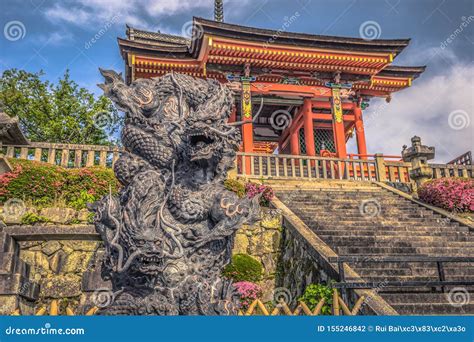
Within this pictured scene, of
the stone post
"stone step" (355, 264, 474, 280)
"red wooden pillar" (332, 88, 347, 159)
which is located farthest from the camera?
"red wooden pillar" (332, 88, 347, 159)

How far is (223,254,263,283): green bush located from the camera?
273 inches

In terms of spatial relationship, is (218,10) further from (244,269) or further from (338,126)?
(244,269)

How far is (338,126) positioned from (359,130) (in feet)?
8.42

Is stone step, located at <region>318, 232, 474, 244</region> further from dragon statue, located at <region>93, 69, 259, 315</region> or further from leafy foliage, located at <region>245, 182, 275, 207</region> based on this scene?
dragon statue, located at <region>93, 69, 259, 315</region>

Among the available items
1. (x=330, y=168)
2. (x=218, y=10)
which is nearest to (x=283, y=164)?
(x=330, y=168)

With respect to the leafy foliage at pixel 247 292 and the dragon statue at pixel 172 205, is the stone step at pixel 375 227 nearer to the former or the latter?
the leafy foliage at pixel 247 292

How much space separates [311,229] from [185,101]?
18.3 feet

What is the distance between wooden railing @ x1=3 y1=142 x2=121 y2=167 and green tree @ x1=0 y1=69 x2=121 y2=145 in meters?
4.66

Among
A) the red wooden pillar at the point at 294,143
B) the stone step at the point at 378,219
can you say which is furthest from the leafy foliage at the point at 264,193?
the red wooden pillar at the point at 294,143

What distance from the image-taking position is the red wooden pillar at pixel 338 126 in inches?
570

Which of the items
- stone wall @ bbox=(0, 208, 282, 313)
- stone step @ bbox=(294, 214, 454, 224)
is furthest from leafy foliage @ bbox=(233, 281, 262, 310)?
stone step @ bbox=(294, 214, 454, 224)

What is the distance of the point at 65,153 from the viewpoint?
1012cm

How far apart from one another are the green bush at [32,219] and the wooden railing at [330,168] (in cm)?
584

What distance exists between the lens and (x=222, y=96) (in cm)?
268
